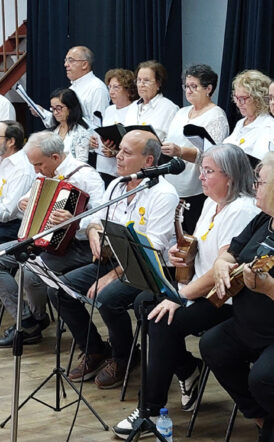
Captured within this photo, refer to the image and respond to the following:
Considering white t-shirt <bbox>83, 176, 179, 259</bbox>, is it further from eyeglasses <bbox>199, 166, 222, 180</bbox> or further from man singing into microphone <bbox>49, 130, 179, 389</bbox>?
eyeglasses <bbox>199, 166, 222, 180</bbox>

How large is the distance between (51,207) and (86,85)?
6.33ft

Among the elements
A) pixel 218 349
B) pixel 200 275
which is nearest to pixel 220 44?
pixel 200 275

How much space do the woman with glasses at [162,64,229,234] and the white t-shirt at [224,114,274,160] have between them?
0.29 metres

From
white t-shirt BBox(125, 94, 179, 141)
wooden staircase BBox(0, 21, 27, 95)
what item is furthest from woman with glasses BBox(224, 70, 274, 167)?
wooden staircase BBox(0, 21, 27, 95)

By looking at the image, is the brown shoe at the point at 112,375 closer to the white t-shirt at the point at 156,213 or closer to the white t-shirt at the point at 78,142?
the white t-shirt at the point at 156,213

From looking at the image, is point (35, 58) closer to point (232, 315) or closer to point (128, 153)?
point (128, 153)

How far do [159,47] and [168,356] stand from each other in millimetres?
3441

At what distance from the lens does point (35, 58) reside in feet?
24.8

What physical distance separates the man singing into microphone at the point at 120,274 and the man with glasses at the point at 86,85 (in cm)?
173

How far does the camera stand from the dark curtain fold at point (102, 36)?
6.18m

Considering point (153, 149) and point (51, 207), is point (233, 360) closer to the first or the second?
point (153, 149)

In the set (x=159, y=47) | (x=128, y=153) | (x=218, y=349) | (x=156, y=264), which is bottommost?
(x=218, y=349)

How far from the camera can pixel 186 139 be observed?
4.70 m

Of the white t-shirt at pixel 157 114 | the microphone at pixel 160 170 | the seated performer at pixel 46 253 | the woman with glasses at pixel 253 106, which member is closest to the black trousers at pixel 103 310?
the seated performer at pixel 46 253
